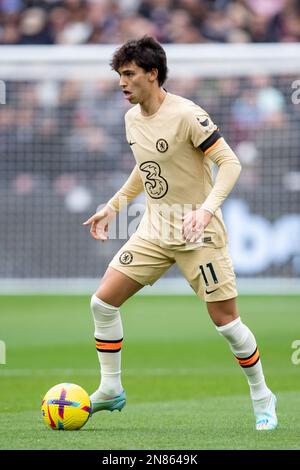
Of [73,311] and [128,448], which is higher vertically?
[128,448]

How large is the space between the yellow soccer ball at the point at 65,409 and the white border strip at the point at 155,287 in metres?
9.69

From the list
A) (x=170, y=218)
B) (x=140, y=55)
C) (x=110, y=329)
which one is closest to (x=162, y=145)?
(x=170, y=218)

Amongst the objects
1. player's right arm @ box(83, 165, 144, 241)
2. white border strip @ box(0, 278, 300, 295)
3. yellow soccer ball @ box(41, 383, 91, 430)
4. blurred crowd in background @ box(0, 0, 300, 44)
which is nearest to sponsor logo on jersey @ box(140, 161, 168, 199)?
player's right arm @ box(83, 165, 144, 241)

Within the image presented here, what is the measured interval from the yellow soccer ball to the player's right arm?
3.91ft

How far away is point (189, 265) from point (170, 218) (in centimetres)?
34

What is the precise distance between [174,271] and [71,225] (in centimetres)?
175

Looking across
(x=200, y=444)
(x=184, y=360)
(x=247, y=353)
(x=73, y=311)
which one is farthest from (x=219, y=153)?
(x=73, y=311)

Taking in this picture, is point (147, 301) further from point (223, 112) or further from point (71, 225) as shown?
point (223, 112)

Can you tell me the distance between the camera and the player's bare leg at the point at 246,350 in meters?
6.98

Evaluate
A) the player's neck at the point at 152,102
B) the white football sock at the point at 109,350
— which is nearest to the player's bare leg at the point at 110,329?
the white football sock at the point at 109,350

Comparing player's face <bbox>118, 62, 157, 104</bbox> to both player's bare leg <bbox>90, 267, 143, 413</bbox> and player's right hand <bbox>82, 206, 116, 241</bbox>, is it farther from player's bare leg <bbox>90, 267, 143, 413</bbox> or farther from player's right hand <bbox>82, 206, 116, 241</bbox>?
player's bare leg <bbox>90, 267, 143, 413</bbox>

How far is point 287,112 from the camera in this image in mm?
16000

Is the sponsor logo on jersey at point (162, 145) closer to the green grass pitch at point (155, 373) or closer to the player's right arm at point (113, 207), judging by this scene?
the player's right arm at point (113, 207)
